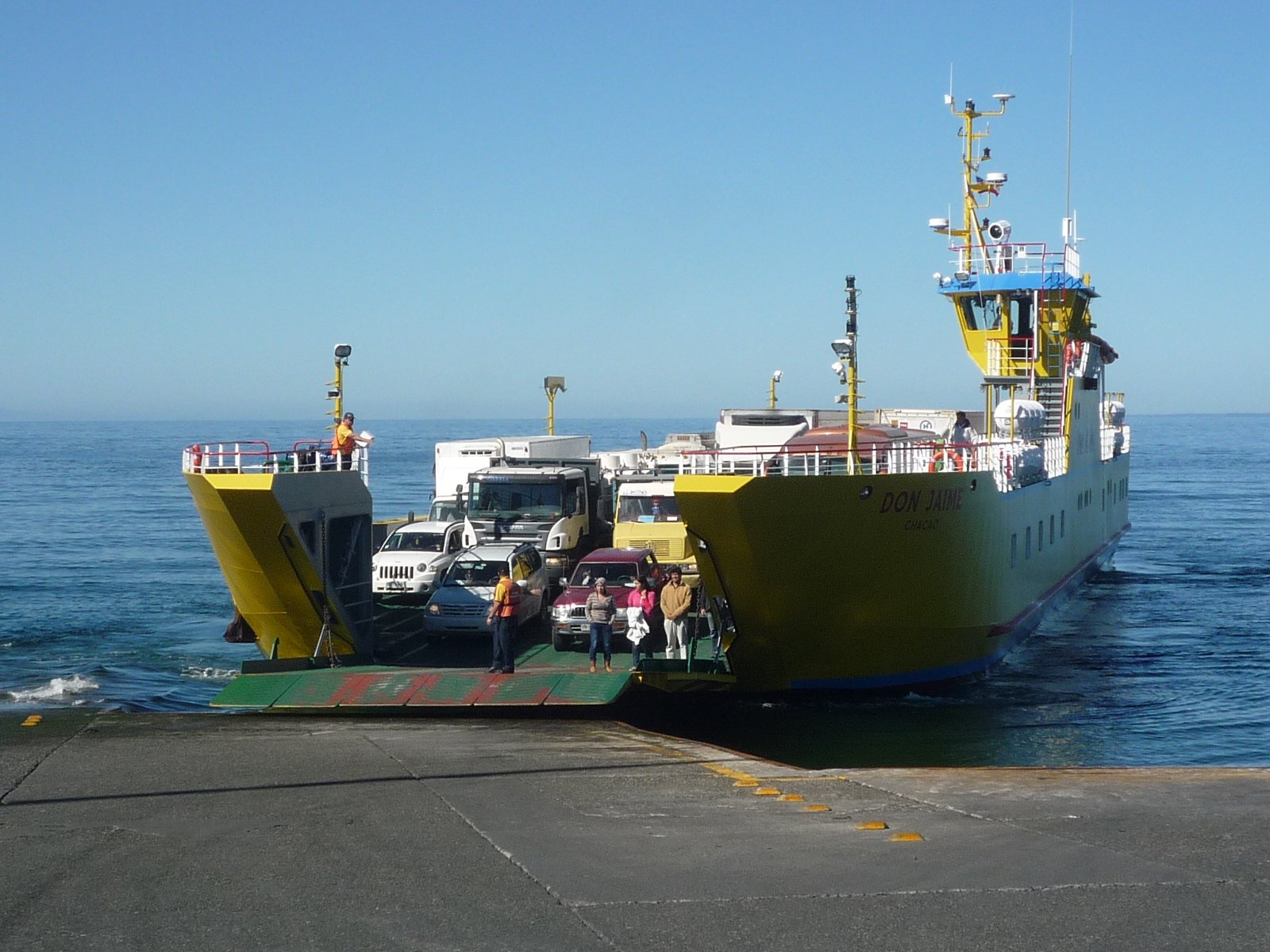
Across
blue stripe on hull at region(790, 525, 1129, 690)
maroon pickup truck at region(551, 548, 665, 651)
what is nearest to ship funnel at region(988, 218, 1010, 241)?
blue stripe on hull at region(790, 525, 1129, 690)

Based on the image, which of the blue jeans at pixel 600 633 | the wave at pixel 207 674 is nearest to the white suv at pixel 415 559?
the wave at pixel 207 674

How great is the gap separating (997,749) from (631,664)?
5.90 meters

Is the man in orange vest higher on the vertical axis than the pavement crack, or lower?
higher

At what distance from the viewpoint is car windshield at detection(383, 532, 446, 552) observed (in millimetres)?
26812

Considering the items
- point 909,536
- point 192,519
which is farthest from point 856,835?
point 192,519

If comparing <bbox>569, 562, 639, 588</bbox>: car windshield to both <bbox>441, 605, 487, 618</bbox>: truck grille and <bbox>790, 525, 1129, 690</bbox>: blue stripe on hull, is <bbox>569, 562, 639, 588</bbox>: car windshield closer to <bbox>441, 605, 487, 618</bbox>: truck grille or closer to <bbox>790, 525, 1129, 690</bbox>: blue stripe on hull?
<bbox>441, 605, 487, 618</bbox>: truck grille

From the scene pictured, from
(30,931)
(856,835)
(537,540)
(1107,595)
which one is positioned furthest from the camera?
(1107,595)

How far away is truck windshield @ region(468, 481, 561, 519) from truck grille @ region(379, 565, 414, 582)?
8.67 ft

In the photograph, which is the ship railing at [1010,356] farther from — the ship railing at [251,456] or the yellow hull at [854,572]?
the ship railing at [251,456]

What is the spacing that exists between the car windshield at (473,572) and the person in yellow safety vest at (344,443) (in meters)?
2.76

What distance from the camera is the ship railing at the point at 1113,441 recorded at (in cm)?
4334

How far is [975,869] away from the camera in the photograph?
10.4 metres

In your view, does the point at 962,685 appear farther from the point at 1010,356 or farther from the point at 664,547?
the point at 1010,356

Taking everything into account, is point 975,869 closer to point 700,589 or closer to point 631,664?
point 631,664
